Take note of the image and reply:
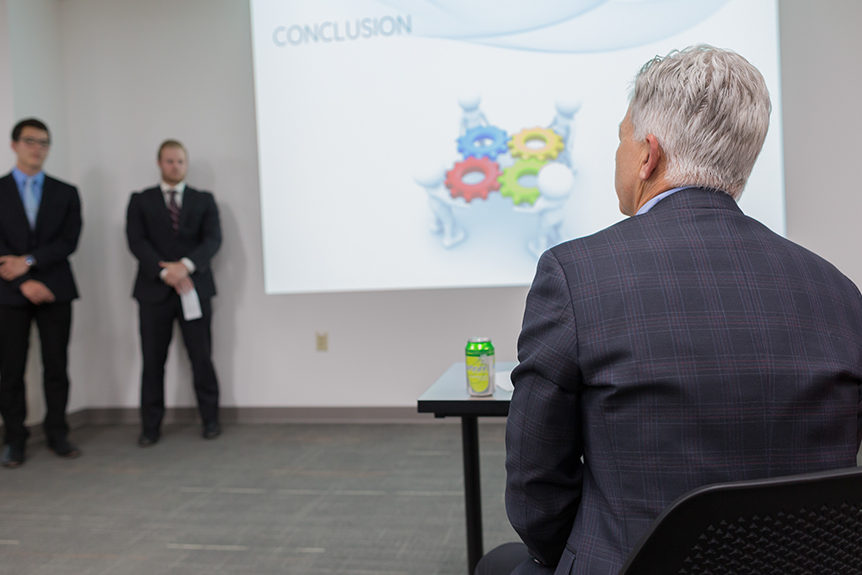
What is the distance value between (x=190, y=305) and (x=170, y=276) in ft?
0.62

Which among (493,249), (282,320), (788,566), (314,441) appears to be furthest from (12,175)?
(788,566)

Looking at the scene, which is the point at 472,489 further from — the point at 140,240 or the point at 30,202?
the point at 30,202

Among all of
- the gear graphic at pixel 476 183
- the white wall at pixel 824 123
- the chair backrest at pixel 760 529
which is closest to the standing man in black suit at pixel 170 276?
the gear graphic at pixel 476 183

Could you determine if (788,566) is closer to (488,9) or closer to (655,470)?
(655,470)

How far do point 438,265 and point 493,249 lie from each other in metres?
0.31

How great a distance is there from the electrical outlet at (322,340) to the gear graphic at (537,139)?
60.6 inches

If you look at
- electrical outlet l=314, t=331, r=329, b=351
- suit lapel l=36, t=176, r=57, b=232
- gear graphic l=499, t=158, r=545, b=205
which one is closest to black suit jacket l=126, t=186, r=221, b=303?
suit lapel l=36, t=176, r=57, b=232

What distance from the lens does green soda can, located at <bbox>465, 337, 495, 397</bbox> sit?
1563 millimetres

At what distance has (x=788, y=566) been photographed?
0.67 meters

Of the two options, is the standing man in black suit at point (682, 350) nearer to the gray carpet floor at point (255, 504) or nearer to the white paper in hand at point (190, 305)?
the gray carpet floor at point (255, 504)

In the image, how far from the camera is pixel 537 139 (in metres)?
3.61

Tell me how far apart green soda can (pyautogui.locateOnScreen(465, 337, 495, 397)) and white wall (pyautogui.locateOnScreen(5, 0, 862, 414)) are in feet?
7.66

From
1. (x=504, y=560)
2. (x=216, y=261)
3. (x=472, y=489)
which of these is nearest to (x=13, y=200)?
(x=216, y=261)

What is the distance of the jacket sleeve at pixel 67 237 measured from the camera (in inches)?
143
